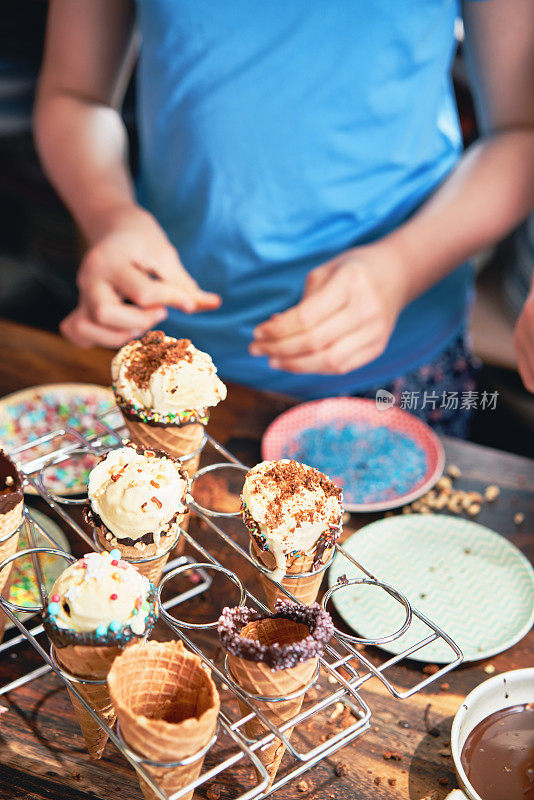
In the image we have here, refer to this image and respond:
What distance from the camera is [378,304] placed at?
6.92 ft

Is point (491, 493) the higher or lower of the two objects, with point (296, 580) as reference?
lower

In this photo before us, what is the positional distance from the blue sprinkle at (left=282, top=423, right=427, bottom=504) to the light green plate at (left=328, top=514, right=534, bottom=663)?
5.0 inches

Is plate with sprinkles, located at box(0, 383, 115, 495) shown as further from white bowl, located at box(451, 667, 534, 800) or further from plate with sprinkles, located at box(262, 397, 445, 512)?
white bowl, located at box(451, 667, 534, 800)

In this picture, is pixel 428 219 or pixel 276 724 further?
pixel 428 219

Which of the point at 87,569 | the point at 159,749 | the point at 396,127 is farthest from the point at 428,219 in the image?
the point at 159,749

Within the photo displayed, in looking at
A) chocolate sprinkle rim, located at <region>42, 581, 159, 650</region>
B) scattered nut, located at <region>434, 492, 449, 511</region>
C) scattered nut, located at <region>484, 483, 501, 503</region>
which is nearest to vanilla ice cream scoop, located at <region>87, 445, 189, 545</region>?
chocolate sprinkle rim, located at <region>42, 581, 159, 650</region>

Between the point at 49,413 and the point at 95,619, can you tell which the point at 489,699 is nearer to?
the point at 95,619

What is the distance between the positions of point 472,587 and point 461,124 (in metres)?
2.77

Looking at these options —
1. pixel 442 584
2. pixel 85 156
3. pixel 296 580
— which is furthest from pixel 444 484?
pixel 85 156

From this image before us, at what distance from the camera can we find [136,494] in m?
1.29

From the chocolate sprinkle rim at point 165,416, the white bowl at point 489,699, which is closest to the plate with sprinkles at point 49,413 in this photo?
the chocolate sprinkle rim at point 165,416

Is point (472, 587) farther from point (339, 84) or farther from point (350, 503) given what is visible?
point (339, 84)

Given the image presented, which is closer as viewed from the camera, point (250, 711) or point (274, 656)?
point (274, 656)

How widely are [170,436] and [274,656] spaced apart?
641mm
